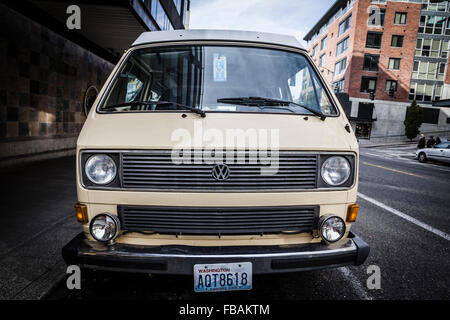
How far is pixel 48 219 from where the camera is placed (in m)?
3.80

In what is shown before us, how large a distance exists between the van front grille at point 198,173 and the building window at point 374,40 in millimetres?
38356

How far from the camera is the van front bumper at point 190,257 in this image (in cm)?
176

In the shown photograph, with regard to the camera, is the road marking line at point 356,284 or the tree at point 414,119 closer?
the road marking line at point 356,284

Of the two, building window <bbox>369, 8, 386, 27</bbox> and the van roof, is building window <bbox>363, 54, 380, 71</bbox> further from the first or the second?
the van roof

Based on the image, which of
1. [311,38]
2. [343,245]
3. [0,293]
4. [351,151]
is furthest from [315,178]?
[311,38]

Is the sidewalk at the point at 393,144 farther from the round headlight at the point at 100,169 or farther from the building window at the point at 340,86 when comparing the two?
the round headlight at the point at 100,169

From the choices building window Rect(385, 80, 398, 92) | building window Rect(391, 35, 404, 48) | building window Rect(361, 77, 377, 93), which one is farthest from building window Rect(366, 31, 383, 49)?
building window Rect(385, 80, 398, 92)

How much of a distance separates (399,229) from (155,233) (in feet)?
12.7

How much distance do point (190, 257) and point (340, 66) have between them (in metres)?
41.3

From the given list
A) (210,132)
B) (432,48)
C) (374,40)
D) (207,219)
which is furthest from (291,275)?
(432,48)

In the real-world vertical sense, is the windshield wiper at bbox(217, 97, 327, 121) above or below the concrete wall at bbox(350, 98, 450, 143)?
below

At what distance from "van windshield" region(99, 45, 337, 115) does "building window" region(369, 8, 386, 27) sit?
37.4 m

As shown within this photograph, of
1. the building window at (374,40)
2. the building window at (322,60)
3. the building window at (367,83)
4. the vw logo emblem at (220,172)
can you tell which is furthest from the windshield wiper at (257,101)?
the building window at (322,60)

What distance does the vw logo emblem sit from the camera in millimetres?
1855
